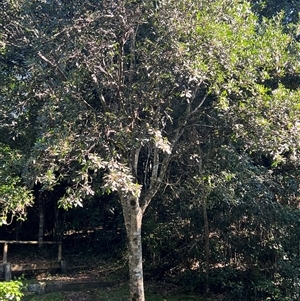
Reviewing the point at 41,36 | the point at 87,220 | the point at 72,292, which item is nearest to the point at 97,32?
the point at 41,36

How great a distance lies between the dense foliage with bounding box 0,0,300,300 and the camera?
5438 millimetres

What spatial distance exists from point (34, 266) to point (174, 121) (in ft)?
14.4

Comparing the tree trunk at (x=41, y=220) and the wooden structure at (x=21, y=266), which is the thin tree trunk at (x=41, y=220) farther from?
the wooden structure at (x=21, y=266)

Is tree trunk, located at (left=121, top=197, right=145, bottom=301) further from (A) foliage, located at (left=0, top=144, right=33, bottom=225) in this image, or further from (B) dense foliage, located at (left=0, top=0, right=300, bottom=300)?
(A) foliage, located at (left=0, top=144, right=33, bottom=225)

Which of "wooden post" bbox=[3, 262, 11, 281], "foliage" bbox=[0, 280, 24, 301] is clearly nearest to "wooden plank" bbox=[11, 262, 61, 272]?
"wooden post" bbox=[3, 262, 11, 281]

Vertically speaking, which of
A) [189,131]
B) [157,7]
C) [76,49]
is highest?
[157,7]

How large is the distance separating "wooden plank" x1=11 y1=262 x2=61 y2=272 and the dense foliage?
2764 millimetres

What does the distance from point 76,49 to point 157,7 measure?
4.43 feet

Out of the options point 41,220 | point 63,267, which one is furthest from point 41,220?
point 63,267

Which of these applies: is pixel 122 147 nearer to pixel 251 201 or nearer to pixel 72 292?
pixel 251 201

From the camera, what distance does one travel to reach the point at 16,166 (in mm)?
5637

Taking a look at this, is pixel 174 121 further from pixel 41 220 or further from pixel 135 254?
pixel 41 220

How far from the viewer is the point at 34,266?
27.6 feet

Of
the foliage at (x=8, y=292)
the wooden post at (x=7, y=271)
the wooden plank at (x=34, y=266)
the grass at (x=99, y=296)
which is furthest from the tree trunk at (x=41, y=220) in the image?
the foliage at (x=8, y=292)
